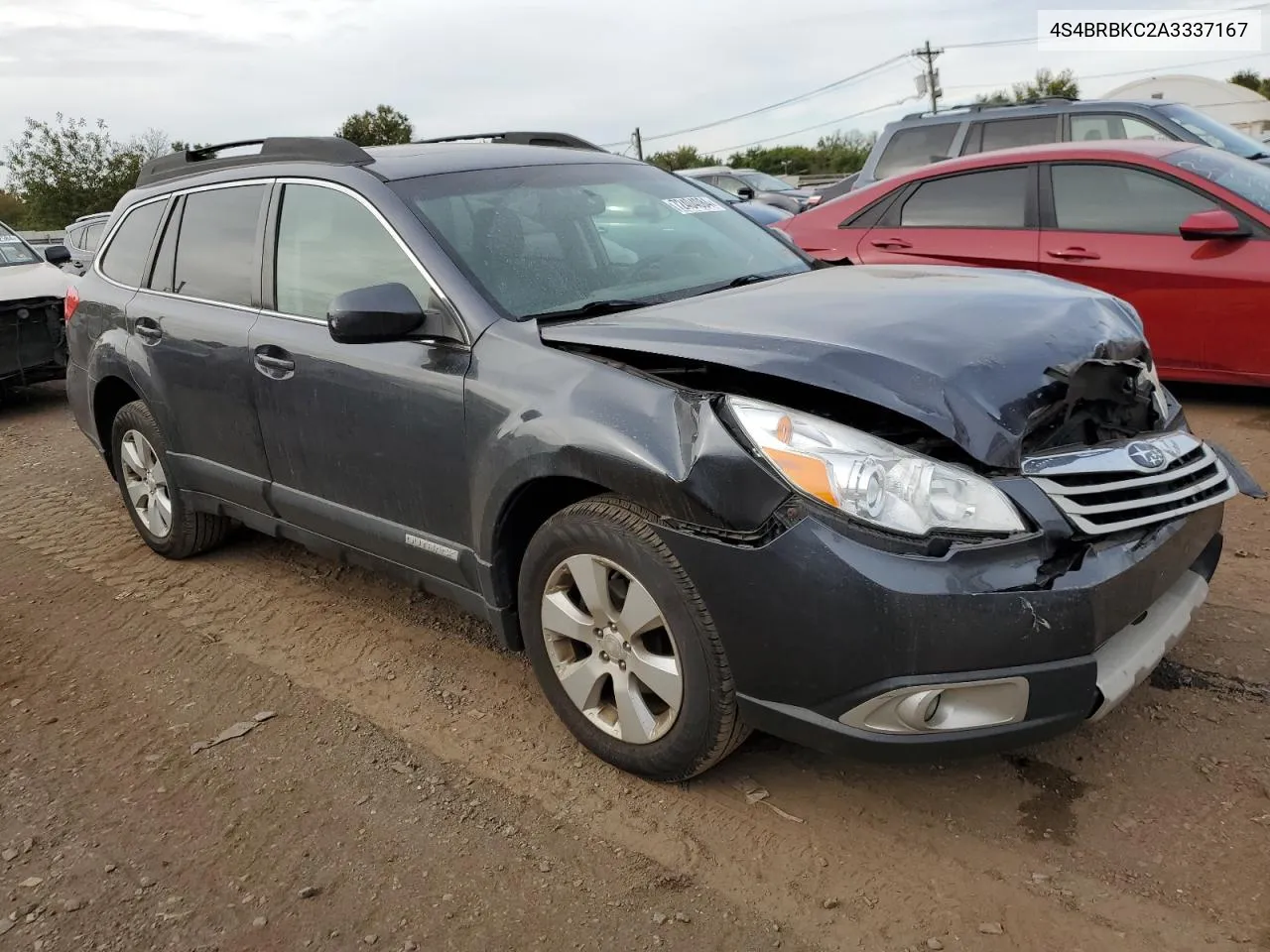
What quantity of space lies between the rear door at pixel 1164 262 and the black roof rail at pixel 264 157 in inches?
164

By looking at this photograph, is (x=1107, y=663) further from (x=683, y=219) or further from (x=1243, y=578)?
(x=683, y=219)

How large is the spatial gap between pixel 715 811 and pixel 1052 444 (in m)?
1.28

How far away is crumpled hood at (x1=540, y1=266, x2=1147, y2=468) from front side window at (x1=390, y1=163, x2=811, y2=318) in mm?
256

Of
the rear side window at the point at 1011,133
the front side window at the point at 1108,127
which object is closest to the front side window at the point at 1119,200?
the front side window at the point at 1108,127

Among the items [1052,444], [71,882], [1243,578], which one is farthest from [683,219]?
[71,882]

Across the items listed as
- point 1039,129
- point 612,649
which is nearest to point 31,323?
point 612,649

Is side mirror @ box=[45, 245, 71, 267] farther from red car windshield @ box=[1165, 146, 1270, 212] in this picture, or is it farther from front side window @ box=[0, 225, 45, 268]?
red car windshield @ box=[1165, 146, 1270, 212]

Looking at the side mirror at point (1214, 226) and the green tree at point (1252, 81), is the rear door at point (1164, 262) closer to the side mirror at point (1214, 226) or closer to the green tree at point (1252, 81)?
the side mirror at point (1214, 226)

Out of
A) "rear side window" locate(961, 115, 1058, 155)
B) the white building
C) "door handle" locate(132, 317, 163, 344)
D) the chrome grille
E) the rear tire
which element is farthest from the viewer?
the white building

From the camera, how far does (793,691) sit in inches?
96.0

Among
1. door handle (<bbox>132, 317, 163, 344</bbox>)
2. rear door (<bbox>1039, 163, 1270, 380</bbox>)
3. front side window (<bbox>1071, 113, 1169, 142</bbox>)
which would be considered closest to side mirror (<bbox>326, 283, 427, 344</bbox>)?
door handle (<bbox>132, 317, 163, 344</bbox>)

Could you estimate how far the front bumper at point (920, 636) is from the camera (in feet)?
7.47

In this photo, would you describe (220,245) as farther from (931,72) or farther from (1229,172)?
(931,72)

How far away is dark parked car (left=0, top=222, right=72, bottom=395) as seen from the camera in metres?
8.55
